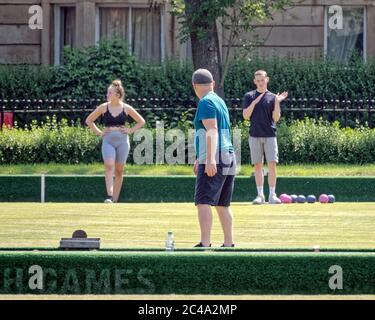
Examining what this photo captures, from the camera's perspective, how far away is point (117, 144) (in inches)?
871

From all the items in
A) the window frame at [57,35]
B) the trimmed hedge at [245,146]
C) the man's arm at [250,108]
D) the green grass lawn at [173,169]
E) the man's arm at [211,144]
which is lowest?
the green grass lawn at [173,169]

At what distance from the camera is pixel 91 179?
76.3 ft

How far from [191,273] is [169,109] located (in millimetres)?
14261

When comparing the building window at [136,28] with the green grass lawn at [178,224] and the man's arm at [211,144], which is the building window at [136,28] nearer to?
the green grass lawn at [178,224]

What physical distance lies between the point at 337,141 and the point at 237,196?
3.72 meters

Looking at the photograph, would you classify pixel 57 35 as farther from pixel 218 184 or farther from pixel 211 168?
pixel 211 168

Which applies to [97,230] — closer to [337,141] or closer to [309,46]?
[337,141]

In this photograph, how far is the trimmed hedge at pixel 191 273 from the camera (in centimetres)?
1297

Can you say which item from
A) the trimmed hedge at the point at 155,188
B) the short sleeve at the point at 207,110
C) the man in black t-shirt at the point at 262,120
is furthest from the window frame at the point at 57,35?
the short sleeve at the point at 207,110

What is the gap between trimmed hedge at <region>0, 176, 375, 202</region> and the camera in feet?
75.0

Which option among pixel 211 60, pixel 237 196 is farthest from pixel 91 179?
pixel 211 60

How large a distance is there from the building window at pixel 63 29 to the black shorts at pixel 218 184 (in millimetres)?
17224

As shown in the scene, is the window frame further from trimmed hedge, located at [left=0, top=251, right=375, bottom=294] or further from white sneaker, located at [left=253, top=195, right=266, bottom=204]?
trimmed hedge, located at [left=0, top=251, right=375, bottom=294]

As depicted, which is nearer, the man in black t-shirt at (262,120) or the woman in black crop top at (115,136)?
the man in black t-shirt at (262,120)
